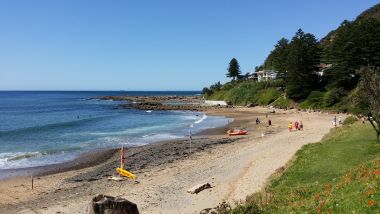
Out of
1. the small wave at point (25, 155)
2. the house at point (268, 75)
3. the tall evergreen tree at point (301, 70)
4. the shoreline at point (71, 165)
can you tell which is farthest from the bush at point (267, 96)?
the small wave at point (25, 155)

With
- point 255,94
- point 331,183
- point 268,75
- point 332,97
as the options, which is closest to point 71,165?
point 331,183

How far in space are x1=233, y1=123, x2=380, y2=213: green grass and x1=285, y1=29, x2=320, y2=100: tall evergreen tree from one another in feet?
169

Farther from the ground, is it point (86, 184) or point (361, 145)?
point (361, 145)

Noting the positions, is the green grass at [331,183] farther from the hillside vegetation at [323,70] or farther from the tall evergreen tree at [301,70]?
the tall evergreen tree at [301,70]

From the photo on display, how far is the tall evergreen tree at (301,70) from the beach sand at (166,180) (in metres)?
42.6

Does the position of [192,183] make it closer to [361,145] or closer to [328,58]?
[361,145]

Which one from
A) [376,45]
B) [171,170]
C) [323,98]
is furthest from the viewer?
[323,98]

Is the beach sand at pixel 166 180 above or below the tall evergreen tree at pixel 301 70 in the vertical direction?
below

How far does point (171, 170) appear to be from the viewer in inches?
1091

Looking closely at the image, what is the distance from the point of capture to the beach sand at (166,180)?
19.8m

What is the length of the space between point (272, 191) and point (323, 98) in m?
59.6

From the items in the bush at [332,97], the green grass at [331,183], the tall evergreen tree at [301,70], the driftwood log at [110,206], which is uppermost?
the tall evergreen tree at [301,70]

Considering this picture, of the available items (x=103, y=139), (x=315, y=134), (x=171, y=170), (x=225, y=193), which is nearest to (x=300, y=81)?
(x=315, y=134)

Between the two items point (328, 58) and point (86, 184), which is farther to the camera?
point (328, 58)
